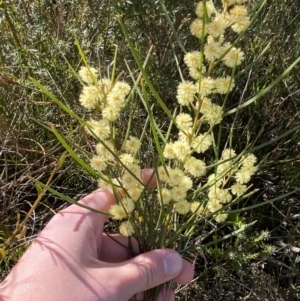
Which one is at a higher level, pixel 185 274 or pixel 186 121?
pixel 186 121

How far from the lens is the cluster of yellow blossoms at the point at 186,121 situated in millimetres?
708

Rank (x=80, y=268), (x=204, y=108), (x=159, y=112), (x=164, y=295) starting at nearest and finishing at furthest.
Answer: (x=204, y=108) < (x=80, y=268) < (x=164, y=295) < (x=159, y=112)

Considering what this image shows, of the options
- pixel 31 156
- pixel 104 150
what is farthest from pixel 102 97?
pixel 31 156

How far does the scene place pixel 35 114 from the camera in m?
1.33

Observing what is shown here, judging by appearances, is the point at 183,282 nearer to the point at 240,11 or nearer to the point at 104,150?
the point at 104,150

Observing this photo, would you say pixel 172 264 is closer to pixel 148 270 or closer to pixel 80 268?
pixel 148 270

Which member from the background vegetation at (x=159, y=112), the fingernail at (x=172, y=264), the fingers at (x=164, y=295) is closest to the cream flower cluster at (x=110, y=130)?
the fingernail at (x=172, y=264)

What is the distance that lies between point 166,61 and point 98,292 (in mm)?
649

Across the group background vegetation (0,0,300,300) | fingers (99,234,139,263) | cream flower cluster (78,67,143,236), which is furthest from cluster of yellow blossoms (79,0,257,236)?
background vegetation (0,0,300,300)

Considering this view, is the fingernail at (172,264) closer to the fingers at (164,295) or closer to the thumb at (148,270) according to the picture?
the thumb at (148,270)

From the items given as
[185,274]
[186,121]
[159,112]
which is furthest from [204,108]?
[159,112]

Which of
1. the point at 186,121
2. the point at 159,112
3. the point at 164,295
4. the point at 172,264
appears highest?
the point at 186,121

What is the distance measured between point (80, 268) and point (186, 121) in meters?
0.34

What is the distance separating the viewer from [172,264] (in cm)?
90
